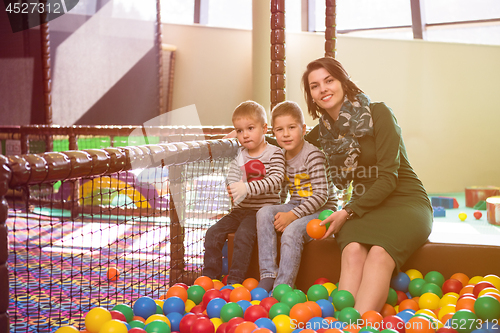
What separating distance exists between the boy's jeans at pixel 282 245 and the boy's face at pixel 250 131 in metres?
0.35

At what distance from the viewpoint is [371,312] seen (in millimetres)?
1664

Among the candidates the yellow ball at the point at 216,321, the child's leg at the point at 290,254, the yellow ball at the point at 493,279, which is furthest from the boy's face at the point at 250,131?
the yellow ball at the point at 493,279

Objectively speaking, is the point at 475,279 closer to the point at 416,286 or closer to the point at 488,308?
the point at 416,286

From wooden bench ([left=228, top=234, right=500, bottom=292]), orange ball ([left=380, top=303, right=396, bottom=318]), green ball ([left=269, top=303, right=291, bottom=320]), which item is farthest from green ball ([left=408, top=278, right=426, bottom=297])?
green ball ([left=269, top=303, right=291, bottom=320])

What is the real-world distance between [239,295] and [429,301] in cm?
82

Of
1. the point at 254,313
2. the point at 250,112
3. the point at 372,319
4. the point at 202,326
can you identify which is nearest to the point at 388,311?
the point at 372,319

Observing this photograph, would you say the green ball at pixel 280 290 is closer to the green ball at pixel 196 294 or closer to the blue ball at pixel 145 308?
the green ball at pixel 196 294

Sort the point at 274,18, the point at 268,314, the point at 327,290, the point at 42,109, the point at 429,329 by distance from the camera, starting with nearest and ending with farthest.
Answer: the point at 429,329 < the point at 268,314 < the point at 327,290 < the point at 274,18 < the point at 42,109

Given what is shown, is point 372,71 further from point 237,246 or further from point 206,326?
point 206,326

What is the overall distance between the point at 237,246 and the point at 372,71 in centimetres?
524

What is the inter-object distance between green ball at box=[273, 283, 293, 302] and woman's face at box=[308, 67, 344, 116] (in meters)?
0.85

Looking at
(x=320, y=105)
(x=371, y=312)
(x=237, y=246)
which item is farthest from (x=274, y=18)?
(x=371, y=312)

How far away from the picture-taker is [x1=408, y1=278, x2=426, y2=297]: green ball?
6.71 feet

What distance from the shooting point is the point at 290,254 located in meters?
2.01
